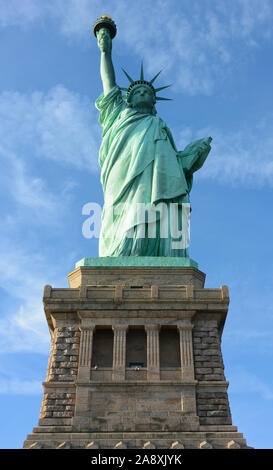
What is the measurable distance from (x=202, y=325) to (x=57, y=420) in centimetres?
509

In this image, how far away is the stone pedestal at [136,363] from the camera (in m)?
16.3

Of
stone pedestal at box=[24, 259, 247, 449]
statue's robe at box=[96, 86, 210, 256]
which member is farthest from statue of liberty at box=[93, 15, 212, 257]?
stone pedestal at box=[24, 259, 247, 449]

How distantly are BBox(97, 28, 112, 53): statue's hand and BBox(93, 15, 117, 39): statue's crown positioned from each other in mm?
216

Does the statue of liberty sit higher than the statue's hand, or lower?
lower

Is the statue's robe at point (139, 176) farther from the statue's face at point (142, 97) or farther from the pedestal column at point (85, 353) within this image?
the pedestal column at point (85, 353)

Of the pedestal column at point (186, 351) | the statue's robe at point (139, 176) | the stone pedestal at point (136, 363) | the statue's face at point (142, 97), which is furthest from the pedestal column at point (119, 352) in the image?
the statue's face at point (142, 97)

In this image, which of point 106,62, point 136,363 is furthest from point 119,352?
point 106,62

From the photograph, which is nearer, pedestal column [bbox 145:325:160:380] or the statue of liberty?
pedestal column [bbox 145:325:160:380]

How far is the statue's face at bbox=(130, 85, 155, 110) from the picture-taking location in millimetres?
27125

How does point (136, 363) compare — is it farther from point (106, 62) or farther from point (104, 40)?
point (104, 40)

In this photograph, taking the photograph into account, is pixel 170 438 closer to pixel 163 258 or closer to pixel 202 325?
pixel 202 325

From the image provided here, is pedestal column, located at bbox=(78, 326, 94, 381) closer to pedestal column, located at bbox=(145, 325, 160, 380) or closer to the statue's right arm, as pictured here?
pedestal column, located at bbox=(145, 325, 160, 380)

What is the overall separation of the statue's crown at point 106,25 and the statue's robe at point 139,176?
6.07 metres

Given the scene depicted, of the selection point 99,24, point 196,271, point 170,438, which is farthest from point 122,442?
point 99,24
